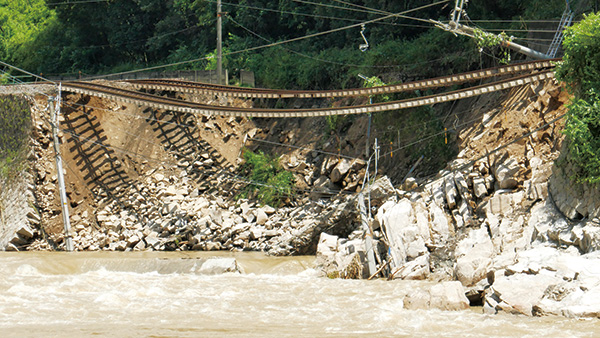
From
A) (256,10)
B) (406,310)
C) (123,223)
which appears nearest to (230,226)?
(123,223)

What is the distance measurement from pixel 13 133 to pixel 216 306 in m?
14.9

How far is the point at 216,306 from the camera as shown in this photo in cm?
1363

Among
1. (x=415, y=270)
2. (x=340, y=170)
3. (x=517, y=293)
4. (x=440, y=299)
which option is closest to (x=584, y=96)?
(x=415, y=270)

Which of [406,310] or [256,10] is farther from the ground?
[256,10]

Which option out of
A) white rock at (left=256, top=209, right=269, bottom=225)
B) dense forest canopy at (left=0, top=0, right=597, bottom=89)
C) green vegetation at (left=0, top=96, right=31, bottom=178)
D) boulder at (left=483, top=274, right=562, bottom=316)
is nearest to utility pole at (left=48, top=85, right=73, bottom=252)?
green vegetation at (left=0, top=96, right=31, bottom=178)

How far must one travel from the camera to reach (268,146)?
2662 centimetres

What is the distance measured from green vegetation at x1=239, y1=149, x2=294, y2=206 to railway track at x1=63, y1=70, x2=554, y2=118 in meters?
2.93

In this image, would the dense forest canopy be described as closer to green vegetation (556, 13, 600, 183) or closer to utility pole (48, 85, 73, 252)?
green vegetation (556, 13, 600, 183)

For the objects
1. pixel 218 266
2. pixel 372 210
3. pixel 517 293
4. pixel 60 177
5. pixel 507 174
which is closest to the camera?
pixel 517 293

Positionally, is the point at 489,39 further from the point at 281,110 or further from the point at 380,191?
the point at 281,110

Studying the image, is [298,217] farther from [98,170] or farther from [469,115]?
[98,170]

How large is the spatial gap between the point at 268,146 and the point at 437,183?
30.7 ft

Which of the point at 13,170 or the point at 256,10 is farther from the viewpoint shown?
the point at 256,10

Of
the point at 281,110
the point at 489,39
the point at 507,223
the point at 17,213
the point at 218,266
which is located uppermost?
the point at 489,39
